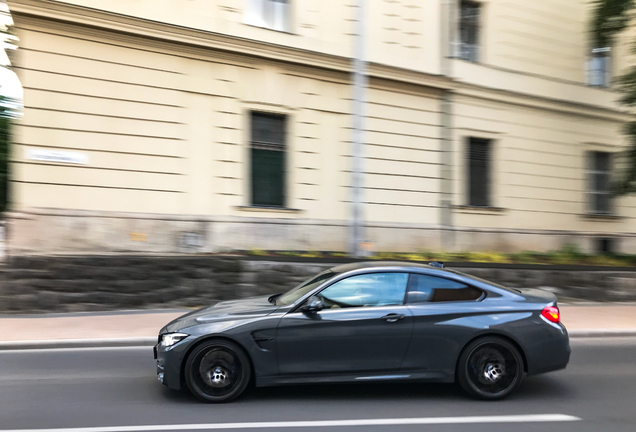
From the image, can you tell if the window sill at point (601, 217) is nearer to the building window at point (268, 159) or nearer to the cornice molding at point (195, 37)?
the cornice molding at point (195, 37)

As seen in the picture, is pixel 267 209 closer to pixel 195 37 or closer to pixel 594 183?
pixel 195 37

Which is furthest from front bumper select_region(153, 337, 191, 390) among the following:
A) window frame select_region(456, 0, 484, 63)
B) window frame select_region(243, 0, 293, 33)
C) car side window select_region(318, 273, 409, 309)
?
window frame select_region(456, 0, 484, 63)

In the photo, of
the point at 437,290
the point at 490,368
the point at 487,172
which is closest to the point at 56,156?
the point at 437,290

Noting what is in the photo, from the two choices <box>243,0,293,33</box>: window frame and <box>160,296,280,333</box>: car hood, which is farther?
<box>243,0,293,33</box>: window frame

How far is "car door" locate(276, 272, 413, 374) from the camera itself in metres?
5.41

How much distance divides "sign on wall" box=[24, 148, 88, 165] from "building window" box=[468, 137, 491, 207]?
33.4 feet

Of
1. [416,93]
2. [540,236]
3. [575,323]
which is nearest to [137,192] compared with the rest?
[416,93]

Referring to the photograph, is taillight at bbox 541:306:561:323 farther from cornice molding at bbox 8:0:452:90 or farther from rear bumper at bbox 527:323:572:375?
cornice molding at bbox 8:0:452:90

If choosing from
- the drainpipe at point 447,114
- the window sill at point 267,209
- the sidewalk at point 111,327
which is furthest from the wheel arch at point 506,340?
the drainpipe at point 447,114

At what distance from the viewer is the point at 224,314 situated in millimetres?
5574

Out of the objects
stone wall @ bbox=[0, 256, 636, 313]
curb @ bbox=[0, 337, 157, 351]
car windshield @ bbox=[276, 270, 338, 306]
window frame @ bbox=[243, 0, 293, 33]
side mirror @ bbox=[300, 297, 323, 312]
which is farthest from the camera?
window frame @ bbox=[243, 0, 293, 33]

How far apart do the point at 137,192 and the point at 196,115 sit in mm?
2146

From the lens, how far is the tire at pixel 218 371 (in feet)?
17.5

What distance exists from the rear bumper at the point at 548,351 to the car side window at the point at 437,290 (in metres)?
0.72
